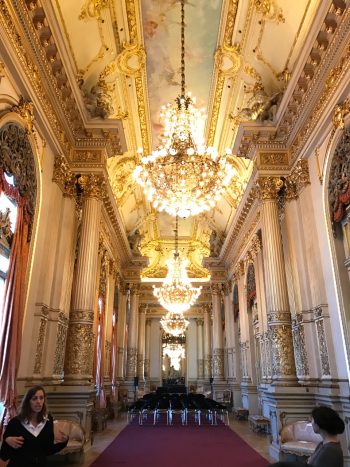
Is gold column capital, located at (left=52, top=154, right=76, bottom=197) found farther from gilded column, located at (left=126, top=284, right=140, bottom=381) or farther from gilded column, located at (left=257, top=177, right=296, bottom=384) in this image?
gilded column, located at (left=126, top=284, right=140, bottom=381)

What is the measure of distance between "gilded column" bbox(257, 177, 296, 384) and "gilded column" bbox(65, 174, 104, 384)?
365 cm

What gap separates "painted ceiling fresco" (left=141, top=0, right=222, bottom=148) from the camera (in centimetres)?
767

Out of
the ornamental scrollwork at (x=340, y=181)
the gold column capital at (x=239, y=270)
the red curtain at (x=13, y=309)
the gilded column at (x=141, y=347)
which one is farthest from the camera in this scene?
the gilded column at (x=141, y=347)

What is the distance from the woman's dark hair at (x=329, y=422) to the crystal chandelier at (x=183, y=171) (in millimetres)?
4169

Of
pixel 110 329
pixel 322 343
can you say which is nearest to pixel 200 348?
pixel 110 329

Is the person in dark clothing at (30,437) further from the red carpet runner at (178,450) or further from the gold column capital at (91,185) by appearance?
the gold column capital at (91,185)

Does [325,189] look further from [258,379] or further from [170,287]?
[258,379]

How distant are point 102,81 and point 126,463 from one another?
7.74 metres

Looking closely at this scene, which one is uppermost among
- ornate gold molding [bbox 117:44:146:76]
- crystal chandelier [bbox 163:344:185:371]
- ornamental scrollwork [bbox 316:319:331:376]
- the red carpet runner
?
ornate gold molding [bbox 117:44:146:76]

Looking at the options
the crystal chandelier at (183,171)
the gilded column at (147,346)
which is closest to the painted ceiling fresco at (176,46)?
the crystal chandelier at (183,171)

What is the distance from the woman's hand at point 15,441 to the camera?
2.60 m

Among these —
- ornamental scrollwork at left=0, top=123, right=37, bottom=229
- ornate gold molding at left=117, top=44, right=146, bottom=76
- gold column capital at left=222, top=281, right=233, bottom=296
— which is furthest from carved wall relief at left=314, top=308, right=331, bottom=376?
gold column capital at left=222, top=281, right=233, bottom=296

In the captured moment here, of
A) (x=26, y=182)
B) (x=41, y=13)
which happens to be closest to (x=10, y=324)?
(x=26, y=182)

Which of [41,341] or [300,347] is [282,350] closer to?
[300,347]
